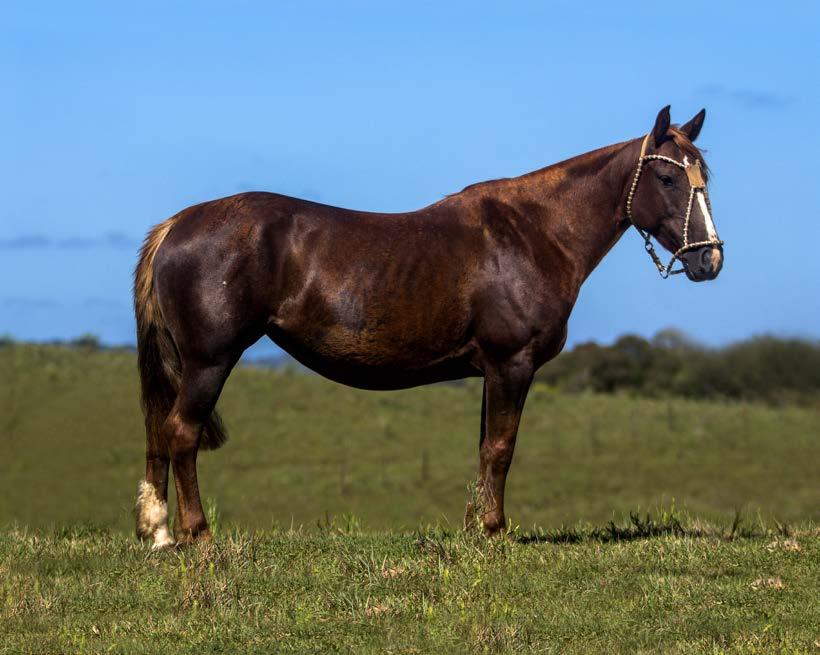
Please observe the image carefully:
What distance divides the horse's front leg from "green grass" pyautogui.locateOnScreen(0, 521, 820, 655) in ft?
1.19

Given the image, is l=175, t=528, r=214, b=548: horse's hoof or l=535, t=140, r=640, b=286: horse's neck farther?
l=535, t=140, r=640, b=286: horse's neck

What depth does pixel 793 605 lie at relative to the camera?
284 inches

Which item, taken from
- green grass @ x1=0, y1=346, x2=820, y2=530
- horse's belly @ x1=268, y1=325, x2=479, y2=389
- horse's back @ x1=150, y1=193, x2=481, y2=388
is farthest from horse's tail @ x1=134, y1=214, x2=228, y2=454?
green grass @ x1=0, y1=346, x2=820, y2=530

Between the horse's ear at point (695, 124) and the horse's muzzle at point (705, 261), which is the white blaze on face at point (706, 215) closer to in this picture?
the horse's muzzle at point (705, 261)

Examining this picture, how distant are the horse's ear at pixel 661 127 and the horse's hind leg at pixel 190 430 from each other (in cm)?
401

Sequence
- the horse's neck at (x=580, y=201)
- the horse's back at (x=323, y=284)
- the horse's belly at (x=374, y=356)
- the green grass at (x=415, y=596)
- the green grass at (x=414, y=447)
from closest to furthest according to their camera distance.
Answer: the green grass at (x=415, y=596) < the horse's back at (x=323, y=284) < the horse's belly at (x=374, y=356) < the horse's neck at (x=580, y=201) < the green grass at (x=414, y=447)

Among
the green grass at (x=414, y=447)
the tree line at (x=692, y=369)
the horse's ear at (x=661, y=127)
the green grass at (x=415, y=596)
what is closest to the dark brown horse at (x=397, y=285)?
the horse's ear at (x=661, y=127)

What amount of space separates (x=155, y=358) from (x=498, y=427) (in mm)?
2912

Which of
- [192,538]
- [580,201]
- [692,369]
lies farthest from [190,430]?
[692,369]

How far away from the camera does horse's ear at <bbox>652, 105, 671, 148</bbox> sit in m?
9.04

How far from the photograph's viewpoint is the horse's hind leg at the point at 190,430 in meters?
8.54

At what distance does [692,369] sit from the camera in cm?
3644

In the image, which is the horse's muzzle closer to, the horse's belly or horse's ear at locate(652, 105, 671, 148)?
→ horse's ear at locate(652, 105, 671, 148)

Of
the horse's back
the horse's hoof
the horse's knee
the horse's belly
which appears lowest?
the horse's hoof
